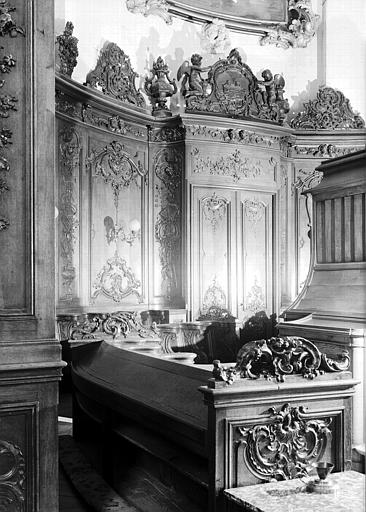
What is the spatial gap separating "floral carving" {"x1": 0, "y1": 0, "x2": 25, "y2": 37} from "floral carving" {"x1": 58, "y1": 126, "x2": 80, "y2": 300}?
3.63 meters

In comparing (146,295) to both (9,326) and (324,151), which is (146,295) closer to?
(324,151)

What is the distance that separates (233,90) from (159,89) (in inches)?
41.7

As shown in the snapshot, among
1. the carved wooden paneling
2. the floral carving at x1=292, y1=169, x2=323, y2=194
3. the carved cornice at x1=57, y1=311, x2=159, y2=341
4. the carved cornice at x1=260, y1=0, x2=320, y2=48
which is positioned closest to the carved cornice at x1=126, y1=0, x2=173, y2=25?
the carved cornice at x1=260, y1=0, x2=320, y2=48

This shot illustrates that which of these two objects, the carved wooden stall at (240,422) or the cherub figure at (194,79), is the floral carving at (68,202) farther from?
the carved wooden stall at (240,422)

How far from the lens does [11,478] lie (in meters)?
2.64

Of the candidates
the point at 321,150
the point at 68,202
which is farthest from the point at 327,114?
the point at 68,202

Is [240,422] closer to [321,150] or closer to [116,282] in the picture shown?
[116,282]

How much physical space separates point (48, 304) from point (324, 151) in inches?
267

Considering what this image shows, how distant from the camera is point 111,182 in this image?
7.09 meters

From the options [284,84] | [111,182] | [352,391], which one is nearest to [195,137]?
[111,182]

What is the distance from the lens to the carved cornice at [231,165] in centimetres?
772

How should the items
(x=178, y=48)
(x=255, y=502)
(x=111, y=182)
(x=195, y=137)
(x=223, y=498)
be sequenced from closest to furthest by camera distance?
1. (x=255, y=502)
2. (x=223, y=498)
3. (x=111, y=182)
4. (x=195, y=137)
5. (x=178, y=48)

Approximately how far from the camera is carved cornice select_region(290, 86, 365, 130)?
29.2 feet

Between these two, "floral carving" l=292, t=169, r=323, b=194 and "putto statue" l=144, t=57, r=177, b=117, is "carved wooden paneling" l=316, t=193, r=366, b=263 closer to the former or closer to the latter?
"putto statue" l=144, t=57, r=177, b=117
